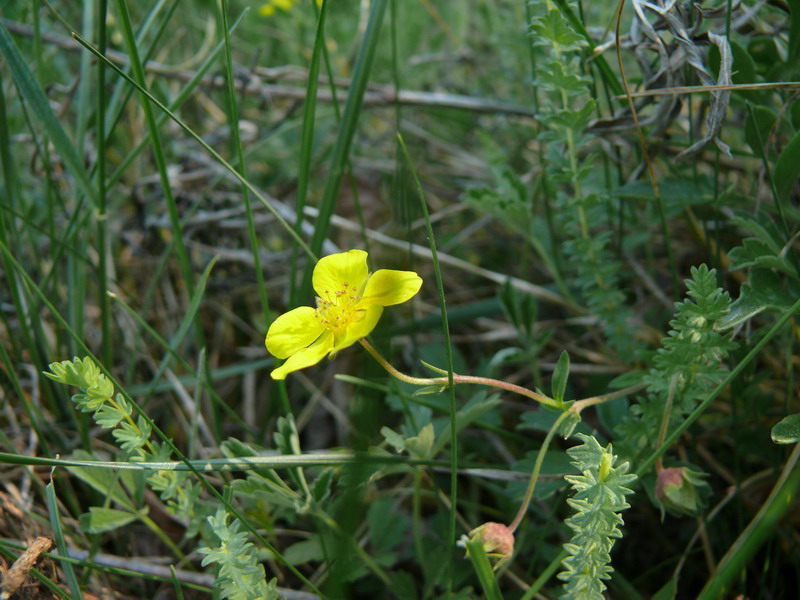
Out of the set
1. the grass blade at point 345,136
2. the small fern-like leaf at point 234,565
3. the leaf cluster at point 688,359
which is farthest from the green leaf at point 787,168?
the small fern-like leaf at point 234,565

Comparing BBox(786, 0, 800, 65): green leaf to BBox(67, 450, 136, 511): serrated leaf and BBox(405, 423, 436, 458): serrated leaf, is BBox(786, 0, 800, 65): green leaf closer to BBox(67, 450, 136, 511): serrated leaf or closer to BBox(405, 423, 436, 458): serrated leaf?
BBox(405, 423, 436, 458): serrated leaf

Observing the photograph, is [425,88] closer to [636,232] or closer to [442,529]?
[636,232]

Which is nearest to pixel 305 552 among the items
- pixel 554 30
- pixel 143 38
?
pixel 554 30

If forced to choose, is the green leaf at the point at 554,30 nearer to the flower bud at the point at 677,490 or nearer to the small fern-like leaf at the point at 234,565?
the flower bud at the point at 677,490

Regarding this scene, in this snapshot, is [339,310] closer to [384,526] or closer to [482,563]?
[482,563]

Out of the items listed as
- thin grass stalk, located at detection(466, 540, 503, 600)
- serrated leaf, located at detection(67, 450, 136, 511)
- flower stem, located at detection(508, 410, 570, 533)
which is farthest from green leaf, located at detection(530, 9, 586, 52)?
serrated leaf, located at detection(67, 450, 136, 511)
